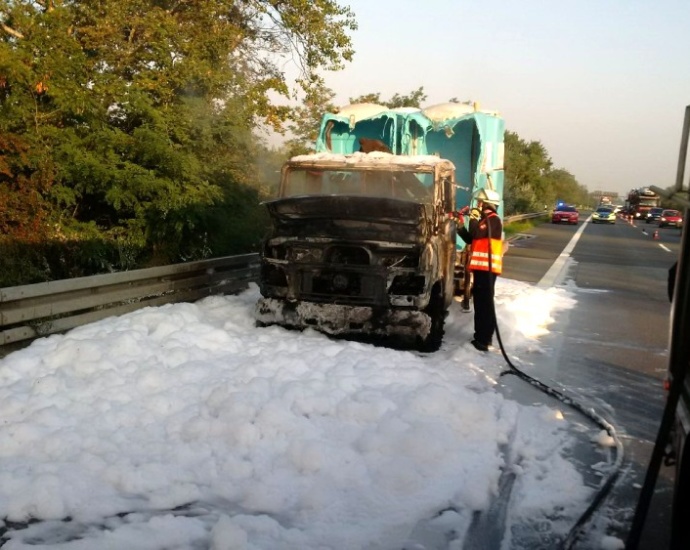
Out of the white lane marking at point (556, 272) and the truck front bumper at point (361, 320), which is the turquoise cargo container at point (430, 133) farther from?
the truck front bumper at point (361, 320)

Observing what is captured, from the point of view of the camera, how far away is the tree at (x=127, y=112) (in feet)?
35.7

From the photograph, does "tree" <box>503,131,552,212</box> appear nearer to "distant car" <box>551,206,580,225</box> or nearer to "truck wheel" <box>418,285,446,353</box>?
"distant car" <box>551,206,580,225</box>

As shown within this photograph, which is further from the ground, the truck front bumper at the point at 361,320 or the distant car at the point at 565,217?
the truck front bumper at the point at 361,320

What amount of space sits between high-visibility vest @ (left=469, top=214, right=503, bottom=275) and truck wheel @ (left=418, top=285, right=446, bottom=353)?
21.1 inches

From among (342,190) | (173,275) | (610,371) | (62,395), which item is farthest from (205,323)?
(610,371)

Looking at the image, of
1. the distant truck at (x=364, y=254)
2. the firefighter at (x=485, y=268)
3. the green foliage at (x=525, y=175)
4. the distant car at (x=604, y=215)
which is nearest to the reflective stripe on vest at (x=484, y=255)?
the firefighter at (x=485, y=268)

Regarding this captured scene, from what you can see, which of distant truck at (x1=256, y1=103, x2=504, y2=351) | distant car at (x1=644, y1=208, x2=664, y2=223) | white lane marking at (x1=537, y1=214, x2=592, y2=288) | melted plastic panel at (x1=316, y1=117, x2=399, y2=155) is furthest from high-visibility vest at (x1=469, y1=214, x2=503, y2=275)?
distant car at (x1=644, y1=208, x2=664, y2=223)

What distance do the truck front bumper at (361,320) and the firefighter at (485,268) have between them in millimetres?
964

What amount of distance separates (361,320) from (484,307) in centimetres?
162

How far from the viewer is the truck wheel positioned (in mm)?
8289

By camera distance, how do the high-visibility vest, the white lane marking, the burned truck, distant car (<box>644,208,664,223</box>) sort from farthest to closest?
distant car (<box>644,208,664,223</box>) < the white lane marking < the high-visibility vest < the burned truck

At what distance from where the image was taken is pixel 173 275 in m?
9.56

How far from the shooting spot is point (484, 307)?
27.6ft

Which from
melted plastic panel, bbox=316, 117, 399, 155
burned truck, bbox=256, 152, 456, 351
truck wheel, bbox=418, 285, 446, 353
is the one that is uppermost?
melted plastic panel, bbox=316, 117, 399, 155
